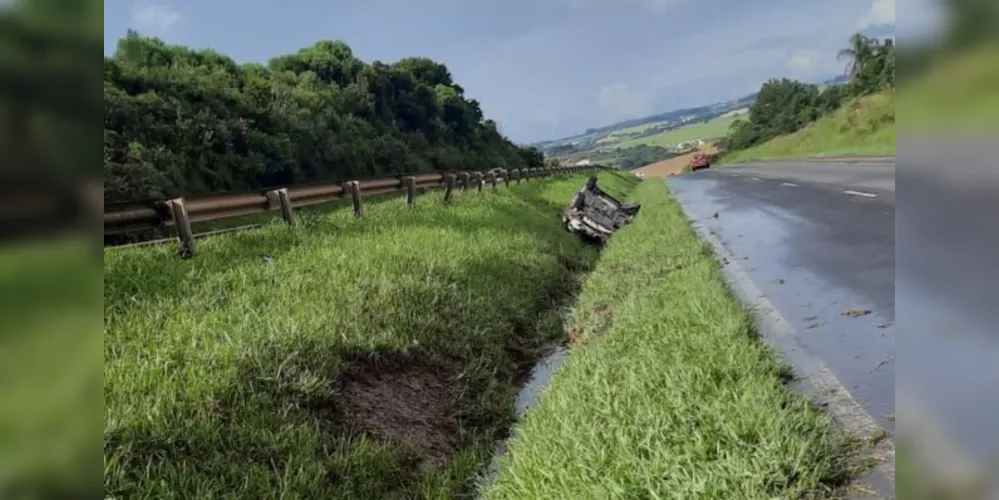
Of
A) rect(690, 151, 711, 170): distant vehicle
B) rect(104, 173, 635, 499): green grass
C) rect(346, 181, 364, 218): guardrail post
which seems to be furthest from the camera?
rect(690, 151, 711, 170): distant vehicle

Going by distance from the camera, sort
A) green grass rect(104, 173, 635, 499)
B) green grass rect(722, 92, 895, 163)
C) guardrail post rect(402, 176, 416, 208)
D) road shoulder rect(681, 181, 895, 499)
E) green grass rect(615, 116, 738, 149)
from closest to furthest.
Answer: road shoulder rect(681, 181, 895, 499) < green grass rect(104, 173, 635, 499) < guardrail post rect(402, 176, 416, 208) < green grass rect(722, 92, 895, 163) < green grass rect(615, 116, 738, 149)

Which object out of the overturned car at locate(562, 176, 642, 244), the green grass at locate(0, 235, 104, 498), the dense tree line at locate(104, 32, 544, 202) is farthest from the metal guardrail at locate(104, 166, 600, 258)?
the green grass at locate(0, 235, 104, 498)

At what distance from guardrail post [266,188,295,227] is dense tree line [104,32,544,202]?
70.8 inches

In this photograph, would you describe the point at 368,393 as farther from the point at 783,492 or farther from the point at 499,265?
the point at 499,265

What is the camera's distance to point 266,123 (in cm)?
2380

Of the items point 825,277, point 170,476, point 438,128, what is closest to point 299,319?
point 170,476

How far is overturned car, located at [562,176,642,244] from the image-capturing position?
574 inches

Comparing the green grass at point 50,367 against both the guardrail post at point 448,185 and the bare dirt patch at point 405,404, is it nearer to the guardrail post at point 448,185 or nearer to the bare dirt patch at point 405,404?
the bare dirt patch at point 405,404

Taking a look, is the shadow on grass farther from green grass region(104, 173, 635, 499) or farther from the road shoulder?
the road shoulder

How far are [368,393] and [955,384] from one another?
4.85 m

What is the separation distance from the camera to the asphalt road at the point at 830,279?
14.2 ft

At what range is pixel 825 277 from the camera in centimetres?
746

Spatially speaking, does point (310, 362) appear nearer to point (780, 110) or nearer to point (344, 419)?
point (344, 419)

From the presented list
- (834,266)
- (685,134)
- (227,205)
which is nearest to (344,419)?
(227,205)
